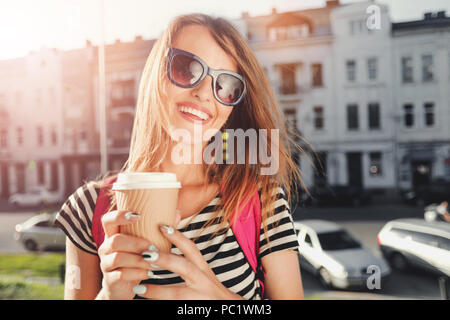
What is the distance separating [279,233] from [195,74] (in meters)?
0.40

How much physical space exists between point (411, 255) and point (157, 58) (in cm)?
122

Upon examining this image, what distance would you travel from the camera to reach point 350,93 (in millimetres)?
3016

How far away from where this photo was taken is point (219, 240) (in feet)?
2.25

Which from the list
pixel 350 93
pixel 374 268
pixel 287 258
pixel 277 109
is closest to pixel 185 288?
pixel 287 258

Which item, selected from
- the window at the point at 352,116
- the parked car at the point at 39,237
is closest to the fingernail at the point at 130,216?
the parked car at the point at 39,237

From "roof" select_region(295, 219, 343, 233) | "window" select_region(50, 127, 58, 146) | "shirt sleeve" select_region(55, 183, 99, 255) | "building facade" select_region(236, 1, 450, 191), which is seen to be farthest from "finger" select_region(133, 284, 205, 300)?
"window" select_region(50, 127, 58, 146)

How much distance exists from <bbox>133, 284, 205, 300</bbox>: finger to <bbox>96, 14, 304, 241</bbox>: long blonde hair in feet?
0.55

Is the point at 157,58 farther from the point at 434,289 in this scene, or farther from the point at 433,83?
the point at 433,83

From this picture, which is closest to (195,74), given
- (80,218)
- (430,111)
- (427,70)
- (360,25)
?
(80,218)

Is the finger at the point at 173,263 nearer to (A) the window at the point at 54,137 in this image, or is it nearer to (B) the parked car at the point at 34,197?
(B) the parked car at the point at 34,197

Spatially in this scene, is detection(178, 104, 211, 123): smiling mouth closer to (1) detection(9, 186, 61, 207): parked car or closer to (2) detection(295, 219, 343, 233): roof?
(2) detection(295, 219, 343, 233): roof

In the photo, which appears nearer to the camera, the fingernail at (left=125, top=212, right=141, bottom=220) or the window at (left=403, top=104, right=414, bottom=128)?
the fingernail at (left=125, top=212, right=141, bottom=220)

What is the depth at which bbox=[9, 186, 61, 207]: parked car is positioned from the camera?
Result: 1729 millimetres

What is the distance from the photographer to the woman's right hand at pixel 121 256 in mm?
454
